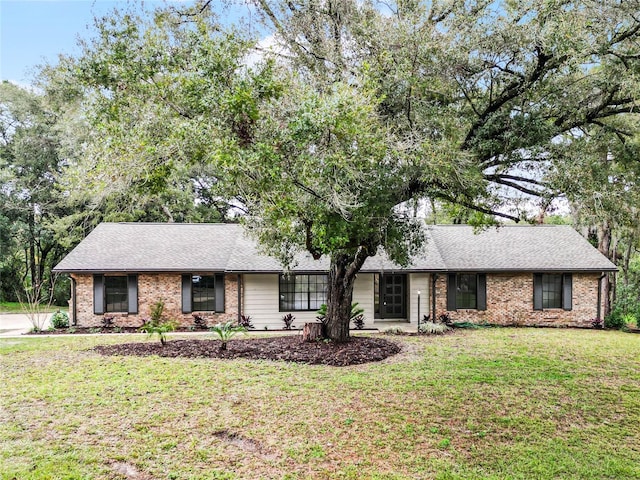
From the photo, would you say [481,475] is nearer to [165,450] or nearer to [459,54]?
[165,450]

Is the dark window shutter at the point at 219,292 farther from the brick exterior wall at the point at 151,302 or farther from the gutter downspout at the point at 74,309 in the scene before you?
the gutter downspout at the point at 74,309

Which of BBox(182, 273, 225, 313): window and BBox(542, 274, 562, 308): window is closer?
BBox(182, 273, 225, 313): window

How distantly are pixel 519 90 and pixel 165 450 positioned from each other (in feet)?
24.7

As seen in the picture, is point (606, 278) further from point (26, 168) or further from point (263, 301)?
point (26, 168)

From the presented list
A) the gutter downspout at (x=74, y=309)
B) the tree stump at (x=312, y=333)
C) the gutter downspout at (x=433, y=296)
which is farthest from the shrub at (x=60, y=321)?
the gutter downspout at (x=433, y=296)

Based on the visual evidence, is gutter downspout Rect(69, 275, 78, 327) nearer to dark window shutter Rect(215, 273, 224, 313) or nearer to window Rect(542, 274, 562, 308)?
dark window shutter Rect(215, 273, 224, 313)

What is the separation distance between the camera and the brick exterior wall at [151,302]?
44.2 feet

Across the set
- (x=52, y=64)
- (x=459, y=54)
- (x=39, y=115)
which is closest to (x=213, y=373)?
(x=459, y=54)

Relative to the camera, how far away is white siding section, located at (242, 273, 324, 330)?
13875 millimetres

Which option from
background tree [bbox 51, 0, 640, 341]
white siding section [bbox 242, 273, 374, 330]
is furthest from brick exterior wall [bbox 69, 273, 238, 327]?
background tree [bbox 51, 0, 640, 341]

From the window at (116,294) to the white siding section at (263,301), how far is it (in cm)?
387

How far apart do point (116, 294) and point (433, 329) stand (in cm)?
1014

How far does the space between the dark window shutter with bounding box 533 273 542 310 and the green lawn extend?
5882mm

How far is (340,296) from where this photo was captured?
1015 centimetres
